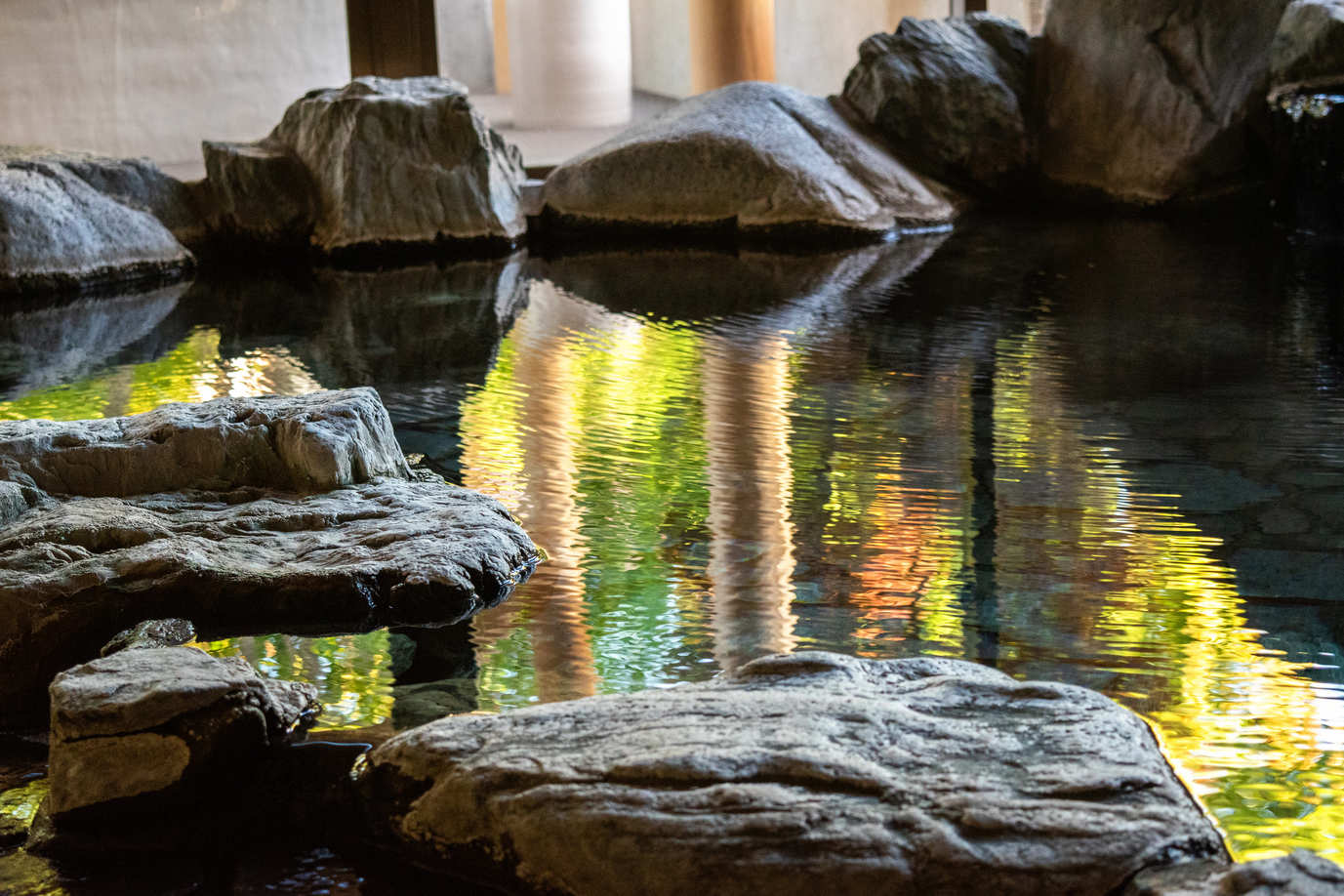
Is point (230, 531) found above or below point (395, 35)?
below

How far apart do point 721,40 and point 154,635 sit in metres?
10.1

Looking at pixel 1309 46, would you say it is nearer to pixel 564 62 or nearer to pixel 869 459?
pixel 869 459

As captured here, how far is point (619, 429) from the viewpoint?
4.36 meters

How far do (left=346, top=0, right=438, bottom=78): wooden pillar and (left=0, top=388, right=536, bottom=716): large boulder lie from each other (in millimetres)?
6253

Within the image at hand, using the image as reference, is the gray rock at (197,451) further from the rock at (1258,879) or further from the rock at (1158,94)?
the rock at (1158,94)

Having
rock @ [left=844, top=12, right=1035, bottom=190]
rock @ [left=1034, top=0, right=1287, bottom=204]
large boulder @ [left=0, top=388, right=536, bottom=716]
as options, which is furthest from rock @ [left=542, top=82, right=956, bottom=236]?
large boulder @ [left=0, top=388, right=536, bottom=716]

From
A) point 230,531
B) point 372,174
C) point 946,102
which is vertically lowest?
point 230,531

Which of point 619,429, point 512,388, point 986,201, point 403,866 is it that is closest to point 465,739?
point 403,866

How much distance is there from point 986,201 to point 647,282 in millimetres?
3195

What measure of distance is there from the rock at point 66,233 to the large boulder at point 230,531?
13.7 feet

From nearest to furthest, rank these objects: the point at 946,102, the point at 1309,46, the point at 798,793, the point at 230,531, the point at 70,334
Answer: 1. the point at 798,793
2. the point at 230,531
3. the point at 70,334
4. the point at 1309,46
5. the point at 946,102

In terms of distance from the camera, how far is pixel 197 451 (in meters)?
3.43

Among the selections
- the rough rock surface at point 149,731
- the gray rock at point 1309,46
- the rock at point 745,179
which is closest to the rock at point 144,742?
the rough rock surface at point 149,731

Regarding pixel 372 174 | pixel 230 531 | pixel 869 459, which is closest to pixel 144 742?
pixel 230 531
